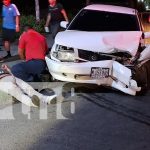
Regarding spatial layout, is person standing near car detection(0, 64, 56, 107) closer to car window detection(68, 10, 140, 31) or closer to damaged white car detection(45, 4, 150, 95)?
damaged white car detection(45, 4, 150, 95)

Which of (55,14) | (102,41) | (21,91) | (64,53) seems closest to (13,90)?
(21,91)

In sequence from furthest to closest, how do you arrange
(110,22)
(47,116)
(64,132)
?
(110,22), (47,116), (64,132)

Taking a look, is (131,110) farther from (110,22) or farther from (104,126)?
(110,22)

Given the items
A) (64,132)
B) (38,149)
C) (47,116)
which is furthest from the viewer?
(47,116)

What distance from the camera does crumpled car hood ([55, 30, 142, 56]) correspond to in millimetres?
8484

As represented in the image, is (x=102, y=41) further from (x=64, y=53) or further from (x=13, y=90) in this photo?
(x=13, y=90)

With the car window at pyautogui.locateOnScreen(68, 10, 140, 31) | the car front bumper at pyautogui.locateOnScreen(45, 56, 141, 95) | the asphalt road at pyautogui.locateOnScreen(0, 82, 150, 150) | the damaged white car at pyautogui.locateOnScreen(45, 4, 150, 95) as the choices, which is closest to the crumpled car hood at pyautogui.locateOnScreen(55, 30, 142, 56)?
the damaged white car at pyautogui.locateOnScreen(45, 4, 150, 95)

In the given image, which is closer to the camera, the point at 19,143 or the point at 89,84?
the point at 19,143

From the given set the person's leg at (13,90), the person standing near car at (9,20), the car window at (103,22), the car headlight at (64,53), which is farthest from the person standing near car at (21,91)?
the person standing near car at (9,20)

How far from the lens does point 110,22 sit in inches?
398

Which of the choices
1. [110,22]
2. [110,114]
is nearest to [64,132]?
[110,114]

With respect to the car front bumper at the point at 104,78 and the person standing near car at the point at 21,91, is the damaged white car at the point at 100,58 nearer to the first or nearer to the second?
the car front bumper at the point at 104,78

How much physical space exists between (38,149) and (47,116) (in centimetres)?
155

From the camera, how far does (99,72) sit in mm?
8281
